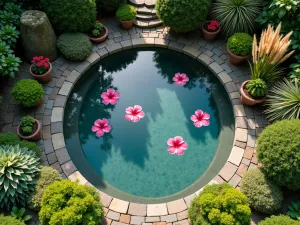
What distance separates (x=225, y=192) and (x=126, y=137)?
2.70 meters

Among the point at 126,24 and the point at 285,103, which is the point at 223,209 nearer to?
the point at 285,103

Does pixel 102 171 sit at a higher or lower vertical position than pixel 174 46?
lower

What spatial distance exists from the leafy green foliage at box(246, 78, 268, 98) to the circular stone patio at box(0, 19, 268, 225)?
43 cm

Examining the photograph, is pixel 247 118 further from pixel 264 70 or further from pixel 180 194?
pixel 180 194

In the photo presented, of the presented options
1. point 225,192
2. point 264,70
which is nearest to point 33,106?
point 225,192

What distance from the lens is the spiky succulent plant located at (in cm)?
592

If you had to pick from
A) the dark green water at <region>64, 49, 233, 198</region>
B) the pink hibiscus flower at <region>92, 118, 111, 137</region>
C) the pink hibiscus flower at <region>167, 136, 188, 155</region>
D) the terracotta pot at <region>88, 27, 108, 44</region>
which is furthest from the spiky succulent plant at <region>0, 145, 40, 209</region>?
the terracotta pot at <region>88, 27, 108, 44</region>

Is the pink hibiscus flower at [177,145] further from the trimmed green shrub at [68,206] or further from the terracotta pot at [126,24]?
the terracotta pot at [126,24]

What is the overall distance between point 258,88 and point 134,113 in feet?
9.45

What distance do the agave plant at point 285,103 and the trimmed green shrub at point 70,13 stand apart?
486 centimetres

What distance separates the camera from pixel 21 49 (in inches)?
340

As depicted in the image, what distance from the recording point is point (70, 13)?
822 centimetres

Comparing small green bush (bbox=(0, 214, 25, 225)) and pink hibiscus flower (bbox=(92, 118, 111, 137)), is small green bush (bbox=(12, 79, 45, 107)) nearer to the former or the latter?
pink hibiscus flower (bbox=(92, 118, 111, 137))

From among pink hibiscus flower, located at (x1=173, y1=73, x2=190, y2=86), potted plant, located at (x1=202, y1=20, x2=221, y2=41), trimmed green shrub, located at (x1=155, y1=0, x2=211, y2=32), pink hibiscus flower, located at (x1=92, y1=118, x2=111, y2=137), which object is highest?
trimmed green shrub, located at (x1=155, y1=0, x2=211, y2=32)
